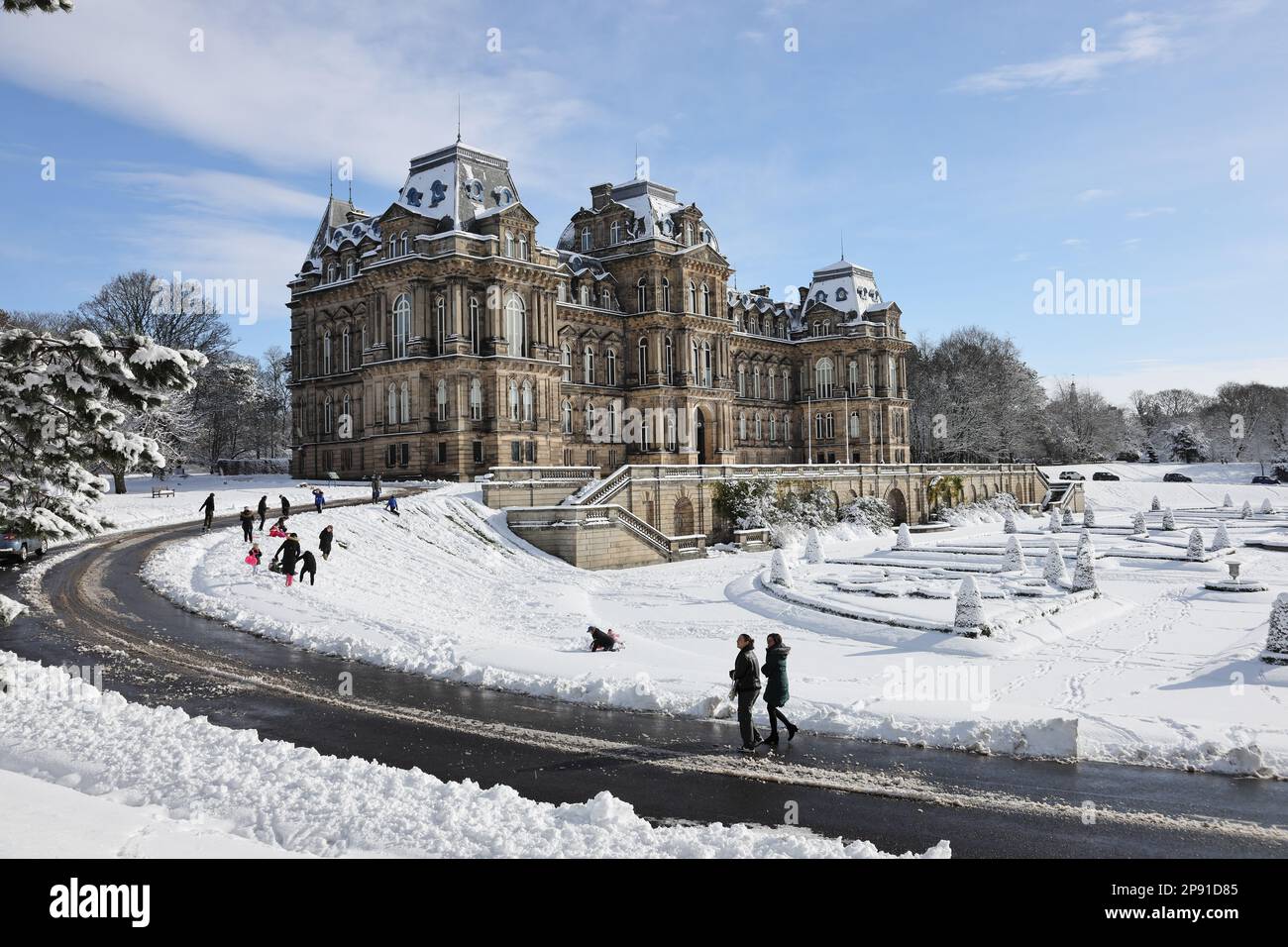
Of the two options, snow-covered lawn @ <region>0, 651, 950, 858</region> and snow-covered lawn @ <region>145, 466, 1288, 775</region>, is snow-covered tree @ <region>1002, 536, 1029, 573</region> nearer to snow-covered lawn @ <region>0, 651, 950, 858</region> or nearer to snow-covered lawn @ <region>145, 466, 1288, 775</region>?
snow-covered lawn @ <region>145, 466, 1288, 775</region>

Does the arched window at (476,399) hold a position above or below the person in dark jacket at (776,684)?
above

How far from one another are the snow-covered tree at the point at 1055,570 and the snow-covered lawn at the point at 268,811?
90.5ft

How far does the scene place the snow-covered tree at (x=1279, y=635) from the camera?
19.5 meters

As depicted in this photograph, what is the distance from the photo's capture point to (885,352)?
8356cm

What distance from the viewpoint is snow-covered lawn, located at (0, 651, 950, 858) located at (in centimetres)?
855

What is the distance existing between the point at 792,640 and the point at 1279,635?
36.3 feet

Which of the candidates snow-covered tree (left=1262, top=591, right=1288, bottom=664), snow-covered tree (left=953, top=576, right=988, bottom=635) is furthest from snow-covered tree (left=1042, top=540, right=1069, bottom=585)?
snow-covered tree (left=1262, top=591, right=1288, bottom=664)

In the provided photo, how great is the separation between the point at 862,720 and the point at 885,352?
73549 millimetres

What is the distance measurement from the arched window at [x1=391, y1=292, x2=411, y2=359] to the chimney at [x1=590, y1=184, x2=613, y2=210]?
22.0 metres

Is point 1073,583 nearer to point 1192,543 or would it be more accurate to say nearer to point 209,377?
point 1192,543

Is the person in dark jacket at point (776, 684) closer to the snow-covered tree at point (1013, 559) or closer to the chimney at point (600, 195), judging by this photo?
the snow-covered tree at point (1013, 559)

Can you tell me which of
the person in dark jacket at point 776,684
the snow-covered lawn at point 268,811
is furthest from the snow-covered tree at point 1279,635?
the snow-covered lawn at point 268,811

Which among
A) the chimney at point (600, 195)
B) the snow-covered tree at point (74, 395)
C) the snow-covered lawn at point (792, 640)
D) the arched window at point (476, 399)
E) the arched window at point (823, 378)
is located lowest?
the snow-covered lawn at point (792, 640)
